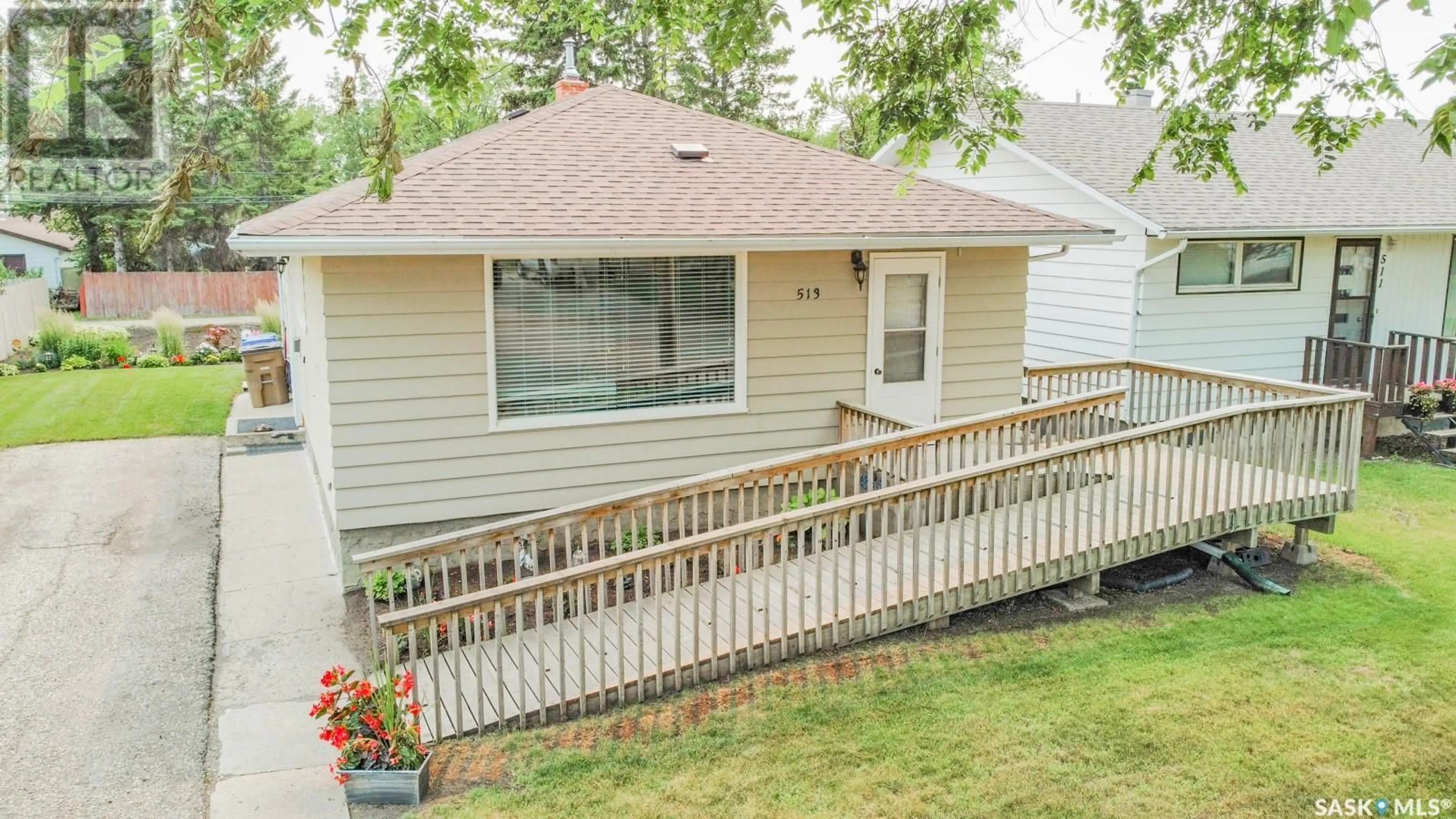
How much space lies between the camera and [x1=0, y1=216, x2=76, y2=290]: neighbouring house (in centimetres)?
4347

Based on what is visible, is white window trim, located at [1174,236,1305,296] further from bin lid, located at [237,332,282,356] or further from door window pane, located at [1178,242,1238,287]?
bin lid, located at [237,332,282,356]

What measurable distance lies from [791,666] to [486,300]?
384 cm

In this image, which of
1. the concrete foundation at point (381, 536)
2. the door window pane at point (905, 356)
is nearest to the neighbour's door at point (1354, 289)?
the door window pane at point (905, 356)

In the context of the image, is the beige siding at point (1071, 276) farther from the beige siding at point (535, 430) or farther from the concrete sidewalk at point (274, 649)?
the concrete sidewalk at point (274, 649)

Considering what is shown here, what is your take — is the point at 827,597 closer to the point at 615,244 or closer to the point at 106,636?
the point at 615,244

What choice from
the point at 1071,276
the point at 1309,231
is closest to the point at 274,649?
the point at 1071,276

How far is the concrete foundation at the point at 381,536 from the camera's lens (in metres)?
8.12

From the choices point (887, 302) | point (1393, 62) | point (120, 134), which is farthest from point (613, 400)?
point (1393, 62)

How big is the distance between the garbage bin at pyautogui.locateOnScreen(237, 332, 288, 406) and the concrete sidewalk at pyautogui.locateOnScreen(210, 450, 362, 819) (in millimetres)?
4488

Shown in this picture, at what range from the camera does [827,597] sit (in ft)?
23.6

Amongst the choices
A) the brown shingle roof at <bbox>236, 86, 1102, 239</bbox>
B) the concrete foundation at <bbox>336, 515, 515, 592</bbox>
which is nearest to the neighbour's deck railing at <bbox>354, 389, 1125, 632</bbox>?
the concrete foundation at <bbox>336, 515, 515, 592</bbox>

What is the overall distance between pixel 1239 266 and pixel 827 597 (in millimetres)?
9362

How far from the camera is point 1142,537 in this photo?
304 inches

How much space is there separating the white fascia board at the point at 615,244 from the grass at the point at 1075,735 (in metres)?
3.54
